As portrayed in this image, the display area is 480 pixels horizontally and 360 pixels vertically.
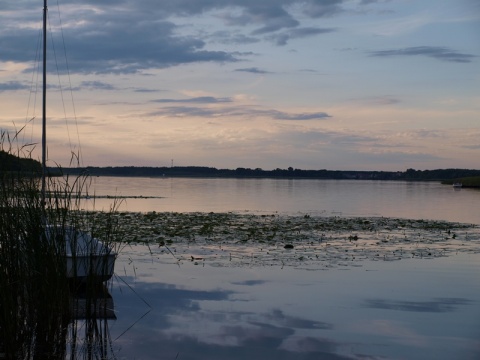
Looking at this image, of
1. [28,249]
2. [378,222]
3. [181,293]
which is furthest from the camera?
[378,222]

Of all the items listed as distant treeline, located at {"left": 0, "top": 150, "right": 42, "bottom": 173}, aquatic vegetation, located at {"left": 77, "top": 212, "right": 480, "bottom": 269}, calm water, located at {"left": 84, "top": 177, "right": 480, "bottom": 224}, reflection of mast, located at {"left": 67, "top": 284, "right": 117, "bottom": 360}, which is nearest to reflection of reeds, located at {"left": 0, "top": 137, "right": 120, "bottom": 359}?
distant treeline, located at {"left": 0, "top": 150, "right": 42, "bottom": 173}

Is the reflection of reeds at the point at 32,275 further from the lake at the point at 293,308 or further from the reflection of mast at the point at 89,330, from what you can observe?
the lake at the point at 293,308

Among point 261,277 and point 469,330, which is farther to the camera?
point 261,277

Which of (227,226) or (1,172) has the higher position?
(1,172)

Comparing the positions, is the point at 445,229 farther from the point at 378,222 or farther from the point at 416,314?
the point at 416,314

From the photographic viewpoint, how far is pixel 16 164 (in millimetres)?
9852

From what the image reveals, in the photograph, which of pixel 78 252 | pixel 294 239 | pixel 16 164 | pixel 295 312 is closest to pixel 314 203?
pixel 294 239

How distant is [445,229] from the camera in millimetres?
28438

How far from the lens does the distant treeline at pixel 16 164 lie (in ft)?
30.8

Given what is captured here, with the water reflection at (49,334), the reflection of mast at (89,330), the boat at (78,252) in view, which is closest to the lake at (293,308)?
the reflection of mast at (89,330)

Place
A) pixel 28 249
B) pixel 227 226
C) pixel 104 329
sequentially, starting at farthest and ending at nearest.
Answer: pixel 227 226 → pixel 104 329 → pixel 28 249

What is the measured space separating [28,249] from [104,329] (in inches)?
92.0

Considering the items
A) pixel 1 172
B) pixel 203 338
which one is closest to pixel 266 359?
pixel 203 338

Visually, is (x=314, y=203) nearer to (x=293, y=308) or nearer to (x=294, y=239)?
(x=294, y=239)
